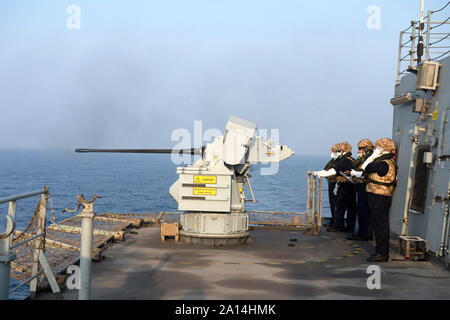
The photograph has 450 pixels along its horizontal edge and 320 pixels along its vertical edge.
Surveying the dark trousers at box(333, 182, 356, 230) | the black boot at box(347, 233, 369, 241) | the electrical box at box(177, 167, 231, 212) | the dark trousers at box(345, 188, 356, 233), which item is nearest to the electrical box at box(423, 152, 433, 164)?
the black boot at box(347, 233, 369, 241)

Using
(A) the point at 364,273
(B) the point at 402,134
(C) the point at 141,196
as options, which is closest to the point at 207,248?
(A) the point at 364,273

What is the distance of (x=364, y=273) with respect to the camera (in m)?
7.89

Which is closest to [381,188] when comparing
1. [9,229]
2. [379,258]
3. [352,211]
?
[379,258]

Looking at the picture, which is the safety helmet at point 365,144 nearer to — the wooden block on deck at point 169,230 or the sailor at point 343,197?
the sailor at point 343,197

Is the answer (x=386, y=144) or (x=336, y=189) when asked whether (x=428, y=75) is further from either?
(x=336, y=189)

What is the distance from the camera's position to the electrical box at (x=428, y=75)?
29.5 feet

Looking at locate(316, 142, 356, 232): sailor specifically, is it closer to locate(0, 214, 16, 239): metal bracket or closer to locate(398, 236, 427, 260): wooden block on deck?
locate(398, 236, 427, 260): wooden block on deck

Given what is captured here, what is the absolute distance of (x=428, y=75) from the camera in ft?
29.7

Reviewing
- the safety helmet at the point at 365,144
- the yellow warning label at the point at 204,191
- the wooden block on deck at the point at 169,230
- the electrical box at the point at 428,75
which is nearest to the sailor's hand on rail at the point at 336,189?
the safety helmet at the point at 365,144

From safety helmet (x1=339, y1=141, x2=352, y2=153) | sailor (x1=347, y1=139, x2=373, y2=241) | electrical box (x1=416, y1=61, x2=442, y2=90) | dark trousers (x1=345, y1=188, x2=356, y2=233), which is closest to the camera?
electrical box (x1=416, y1=61, x2=442, y2=90)

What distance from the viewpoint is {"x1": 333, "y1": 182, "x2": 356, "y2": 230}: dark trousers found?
12.3m

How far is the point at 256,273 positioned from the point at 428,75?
4.81 metres

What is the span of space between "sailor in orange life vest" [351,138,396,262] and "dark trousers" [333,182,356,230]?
357 cm

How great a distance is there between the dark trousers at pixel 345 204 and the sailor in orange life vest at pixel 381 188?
3.57 m
